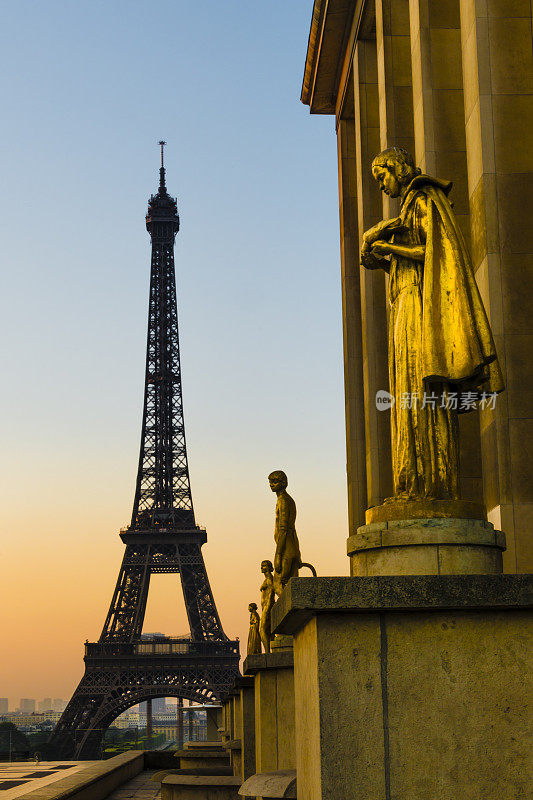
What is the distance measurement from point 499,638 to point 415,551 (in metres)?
0.92

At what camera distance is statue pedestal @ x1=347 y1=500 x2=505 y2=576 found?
21.6ft

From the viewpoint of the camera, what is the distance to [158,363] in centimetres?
10125

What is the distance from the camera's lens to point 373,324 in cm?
2309

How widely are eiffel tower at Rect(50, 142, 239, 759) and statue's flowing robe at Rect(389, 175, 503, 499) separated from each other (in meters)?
66.9

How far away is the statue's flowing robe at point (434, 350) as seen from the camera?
7.06 metres

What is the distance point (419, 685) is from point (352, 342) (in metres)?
21.7

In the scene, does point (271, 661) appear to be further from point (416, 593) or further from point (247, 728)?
point (416, 593)

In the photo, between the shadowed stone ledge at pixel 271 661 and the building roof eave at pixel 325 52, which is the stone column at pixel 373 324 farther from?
the shadowed stone ledge at pixel 271 661

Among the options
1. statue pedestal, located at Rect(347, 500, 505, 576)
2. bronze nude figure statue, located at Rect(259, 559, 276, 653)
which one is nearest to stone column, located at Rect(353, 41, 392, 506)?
bronze nude figure statue, located at Rect(259, 559, 276, 653)

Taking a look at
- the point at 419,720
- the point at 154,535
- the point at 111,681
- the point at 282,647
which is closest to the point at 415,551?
the point at 419,720

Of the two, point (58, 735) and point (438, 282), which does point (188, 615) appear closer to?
point (58, 735)

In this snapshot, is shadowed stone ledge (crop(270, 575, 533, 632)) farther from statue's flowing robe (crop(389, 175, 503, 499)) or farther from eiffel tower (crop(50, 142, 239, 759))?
eiffel tower (crop(50, 142, 239, 759))

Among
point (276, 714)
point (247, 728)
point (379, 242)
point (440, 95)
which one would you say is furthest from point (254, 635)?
point (379, 242)

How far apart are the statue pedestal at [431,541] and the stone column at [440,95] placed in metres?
10.4
